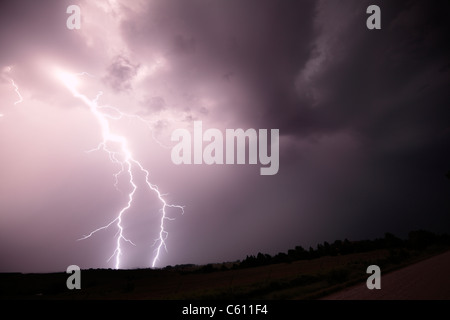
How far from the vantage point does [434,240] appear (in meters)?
45.8

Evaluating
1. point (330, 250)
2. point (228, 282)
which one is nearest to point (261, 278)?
point (228, 282)

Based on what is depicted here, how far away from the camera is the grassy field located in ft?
34.3

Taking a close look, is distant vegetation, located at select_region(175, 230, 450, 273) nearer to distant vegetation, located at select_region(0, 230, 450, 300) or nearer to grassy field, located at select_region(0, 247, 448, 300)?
distant vegetation, located at select_region(0, 230, 450, 300)

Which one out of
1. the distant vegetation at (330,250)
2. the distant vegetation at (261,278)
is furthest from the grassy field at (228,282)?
the distant vegetation at (330,250)

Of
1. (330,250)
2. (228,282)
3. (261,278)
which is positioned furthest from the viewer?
(330,250)

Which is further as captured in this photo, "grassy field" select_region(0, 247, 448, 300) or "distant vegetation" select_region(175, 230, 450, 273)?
"distant vegetation" select_region(175, 230, 450, 273)

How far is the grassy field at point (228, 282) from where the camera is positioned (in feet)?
34.3

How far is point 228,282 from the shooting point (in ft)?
82.1

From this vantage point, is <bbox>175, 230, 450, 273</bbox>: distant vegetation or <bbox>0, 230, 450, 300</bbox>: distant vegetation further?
<bbox>175, 230, 450, 273</bbox>: distant vegetation

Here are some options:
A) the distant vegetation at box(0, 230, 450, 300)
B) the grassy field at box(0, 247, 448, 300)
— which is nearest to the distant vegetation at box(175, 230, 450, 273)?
the distant vegetation at box(0, 230, 450, 300)

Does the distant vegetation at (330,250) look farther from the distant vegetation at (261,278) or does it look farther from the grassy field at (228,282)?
the grassy field at (228,282)

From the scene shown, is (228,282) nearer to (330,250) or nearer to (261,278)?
(261,278)
